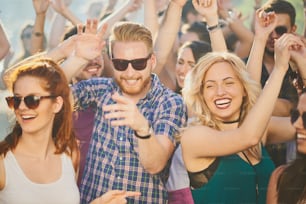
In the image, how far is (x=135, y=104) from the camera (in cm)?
251

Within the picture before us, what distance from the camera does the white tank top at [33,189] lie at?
2.36 metres

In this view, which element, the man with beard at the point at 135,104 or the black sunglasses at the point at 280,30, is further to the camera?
the black sunglasses at the point at 280,30

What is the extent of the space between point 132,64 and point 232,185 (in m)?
0.61

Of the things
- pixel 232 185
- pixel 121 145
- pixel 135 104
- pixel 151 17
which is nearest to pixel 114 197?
pixel 121 145

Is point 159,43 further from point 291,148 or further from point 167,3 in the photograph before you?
point 291,148

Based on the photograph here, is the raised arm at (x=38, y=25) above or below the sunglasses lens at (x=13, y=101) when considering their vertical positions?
above

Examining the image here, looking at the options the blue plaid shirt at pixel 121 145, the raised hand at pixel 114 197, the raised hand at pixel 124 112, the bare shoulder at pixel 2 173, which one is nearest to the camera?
the raised hand at pixel 124 112

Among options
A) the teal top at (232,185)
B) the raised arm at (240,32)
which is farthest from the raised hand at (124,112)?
the raised arm at (240,32)

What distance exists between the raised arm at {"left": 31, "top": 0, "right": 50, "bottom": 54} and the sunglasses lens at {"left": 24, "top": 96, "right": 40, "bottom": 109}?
228 mm

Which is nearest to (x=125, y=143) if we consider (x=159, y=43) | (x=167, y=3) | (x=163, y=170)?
(x=163, y=170)

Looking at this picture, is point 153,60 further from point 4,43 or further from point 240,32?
point 4,43

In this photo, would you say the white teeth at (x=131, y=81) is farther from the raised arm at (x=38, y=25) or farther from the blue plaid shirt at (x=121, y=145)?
the raised arm at (x=38, y=25)

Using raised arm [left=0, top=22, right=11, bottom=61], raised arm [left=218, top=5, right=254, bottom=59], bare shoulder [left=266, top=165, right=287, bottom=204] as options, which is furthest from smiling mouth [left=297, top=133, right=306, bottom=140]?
raised arm [left=0, top=22, right=11, bottom=61]

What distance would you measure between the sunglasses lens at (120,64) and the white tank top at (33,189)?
42cm
